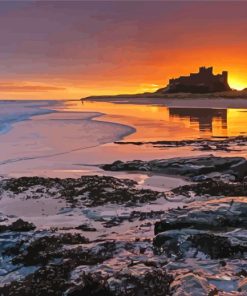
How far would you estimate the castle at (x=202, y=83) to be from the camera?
324ft

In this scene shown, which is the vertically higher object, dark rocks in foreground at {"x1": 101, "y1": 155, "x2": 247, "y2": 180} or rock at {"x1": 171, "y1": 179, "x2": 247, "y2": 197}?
dark rocks in foreground at {"x1": 101, "y1": 155, "x2": 247, "y2": 180}

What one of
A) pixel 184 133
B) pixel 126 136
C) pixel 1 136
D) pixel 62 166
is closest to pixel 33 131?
pixel 1 136

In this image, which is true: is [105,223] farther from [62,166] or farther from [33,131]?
[33,131]

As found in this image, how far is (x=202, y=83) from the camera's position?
10738 centimetres

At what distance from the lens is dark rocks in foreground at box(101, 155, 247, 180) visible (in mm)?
11688

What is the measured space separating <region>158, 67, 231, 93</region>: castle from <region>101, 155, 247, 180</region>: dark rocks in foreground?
3393 inches

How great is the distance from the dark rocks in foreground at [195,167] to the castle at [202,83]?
8619 cm

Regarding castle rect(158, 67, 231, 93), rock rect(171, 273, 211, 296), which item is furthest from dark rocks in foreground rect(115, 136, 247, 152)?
castle rect(158, 67, 231, 93)

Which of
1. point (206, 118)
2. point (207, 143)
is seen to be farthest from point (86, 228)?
point (206, 118)

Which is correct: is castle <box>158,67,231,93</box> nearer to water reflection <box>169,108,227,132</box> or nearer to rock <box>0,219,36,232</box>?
water reflection <box>169,108,227,132</box>

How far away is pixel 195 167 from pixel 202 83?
97970mm

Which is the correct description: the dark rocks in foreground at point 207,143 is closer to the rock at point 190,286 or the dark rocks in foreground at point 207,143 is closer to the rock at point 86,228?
the rock at point 86,228

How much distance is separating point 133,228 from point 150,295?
2.44 metres

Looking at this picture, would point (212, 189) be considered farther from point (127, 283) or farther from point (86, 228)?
point (127, 283)
